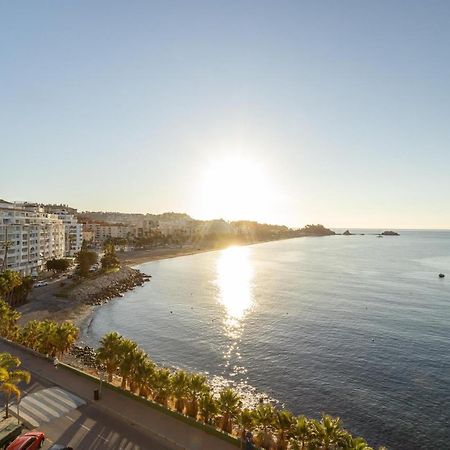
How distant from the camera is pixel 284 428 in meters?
28.6

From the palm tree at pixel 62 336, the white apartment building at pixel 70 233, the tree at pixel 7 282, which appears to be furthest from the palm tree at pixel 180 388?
the white apartment building at pixel 70 233

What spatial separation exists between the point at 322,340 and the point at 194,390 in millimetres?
41342

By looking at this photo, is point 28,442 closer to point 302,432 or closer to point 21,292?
point 302,432

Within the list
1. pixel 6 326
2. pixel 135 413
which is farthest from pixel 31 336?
pixel 135 413

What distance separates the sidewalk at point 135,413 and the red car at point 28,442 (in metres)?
6.24

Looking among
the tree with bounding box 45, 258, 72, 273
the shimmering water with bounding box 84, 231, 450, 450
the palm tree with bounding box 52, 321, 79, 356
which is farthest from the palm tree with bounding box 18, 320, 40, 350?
the tree with bounding box 45, 258, 72, 273

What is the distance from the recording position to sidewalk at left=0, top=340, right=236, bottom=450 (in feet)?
85.2

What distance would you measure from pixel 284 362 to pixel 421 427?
20.9 metres

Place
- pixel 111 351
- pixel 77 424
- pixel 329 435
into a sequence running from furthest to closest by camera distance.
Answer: pixel 111 351 → pixel 77 424 → pixel 329 435

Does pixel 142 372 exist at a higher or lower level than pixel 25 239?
lower

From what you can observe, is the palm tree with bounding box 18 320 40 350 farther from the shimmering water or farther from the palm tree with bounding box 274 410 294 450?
the palm tree with bounding box 274 410 294 450

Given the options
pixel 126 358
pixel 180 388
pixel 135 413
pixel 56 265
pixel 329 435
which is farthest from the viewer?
pixel 56 265

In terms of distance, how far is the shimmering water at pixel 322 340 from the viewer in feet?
145

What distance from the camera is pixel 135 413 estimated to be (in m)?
29.6
